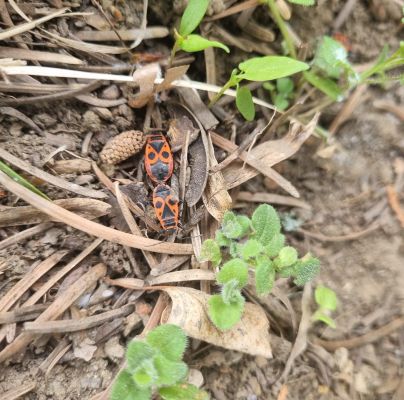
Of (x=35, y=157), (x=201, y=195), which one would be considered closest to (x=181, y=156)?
(x=201, y=195)

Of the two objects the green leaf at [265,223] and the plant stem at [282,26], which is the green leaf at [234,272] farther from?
the plant stem at [282,26]

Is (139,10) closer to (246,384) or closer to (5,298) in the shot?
(5,298)

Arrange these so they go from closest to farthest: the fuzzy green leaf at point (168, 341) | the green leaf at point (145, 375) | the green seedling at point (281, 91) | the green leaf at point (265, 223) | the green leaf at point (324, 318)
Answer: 1. the green leaf at point (145, 375)
2. the fuzzy green leaf at point (168, 341)
3. the green leaf at point (265, 223)
4. the green leaf at point (324, 318)
5. the green seedling at point (281, 91)

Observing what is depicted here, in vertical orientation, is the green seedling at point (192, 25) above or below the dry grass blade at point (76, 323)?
above

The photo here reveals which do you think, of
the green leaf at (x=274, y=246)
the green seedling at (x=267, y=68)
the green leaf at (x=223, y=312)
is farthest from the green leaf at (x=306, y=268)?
the green seedling at (x=267, y=68)

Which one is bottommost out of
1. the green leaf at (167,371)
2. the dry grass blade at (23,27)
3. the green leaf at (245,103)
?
the green leaf at (167,371)
